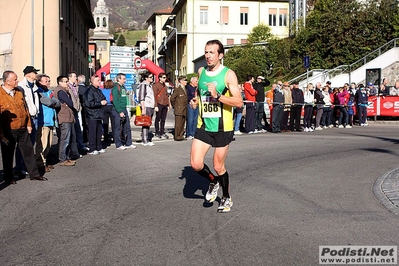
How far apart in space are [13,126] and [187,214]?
160 inches

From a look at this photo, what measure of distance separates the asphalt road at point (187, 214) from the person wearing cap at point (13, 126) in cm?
40

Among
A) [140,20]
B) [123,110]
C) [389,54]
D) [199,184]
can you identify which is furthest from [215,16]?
[140,20]

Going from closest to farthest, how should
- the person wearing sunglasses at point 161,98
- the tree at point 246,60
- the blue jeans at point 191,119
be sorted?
the person wearing sunglasses at point 161,98 → the blue jeans at point 191,119 → the tree at point 246,60

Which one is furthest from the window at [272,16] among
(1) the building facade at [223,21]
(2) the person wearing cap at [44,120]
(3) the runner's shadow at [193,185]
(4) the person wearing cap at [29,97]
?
A: (4) the person wearing cap at [29,97]

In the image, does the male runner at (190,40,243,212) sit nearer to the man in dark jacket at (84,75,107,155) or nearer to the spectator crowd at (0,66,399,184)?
the spectator crowd at (0,66,399,184)

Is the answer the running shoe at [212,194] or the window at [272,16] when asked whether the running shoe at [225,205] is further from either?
the window at [272,16]

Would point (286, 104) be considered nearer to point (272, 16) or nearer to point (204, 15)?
point (204, 15)

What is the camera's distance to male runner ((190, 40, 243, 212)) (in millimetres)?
7074

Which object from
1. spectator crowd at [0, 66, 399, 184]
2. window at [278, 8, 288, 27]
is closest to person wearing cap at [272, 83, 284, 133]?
spectator crowd at [0, 66, 399, 184]

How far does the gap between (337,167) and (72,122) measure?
18.8ft

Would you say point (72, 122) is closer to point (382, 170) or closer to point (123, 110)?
point (123, 110)

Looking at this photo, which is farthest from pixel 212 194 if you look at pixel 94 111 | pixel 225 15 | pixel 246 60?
pixel 225 15

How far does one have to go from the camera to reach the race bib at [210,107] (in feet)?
23.5

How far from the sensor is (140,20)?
194500mm
